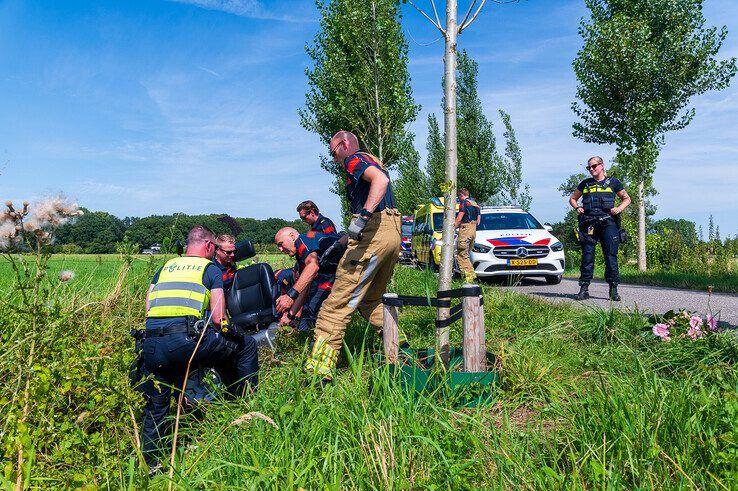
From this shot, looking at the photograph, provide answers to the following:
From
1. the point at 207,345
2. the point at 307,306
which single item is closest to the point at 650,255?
the point at 307,306

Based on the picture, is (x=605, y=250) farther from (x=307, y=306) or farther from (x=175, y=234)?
(x=175, y=234)

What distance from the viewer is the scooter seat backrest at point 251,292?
6113mm

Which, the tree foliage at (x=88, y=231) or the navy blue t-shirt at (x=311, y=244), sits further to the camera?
the navy blue t-shirt at (x=311, y=244)

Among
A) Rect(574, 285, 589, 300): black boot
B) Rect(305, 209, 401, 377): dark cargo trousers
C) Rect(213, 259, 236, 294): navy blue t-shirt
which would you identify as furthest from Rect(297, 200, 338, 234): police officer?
Rect(574, 285, 589, 300): black boot

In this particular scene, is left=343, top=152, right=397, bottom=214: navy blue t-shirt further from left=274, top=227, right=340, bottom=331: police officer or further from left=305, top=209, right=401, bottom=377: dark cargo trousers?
left=274, top=227, right=340, bottom=331: police officer

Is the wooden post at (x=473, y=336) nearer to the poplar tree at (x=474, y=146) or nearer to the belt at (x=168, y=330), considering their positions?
the belt at (x=168, y=330)

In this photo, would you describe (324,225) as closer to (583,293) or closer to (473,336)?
(473,336)

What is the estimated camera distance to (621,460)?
2.15m

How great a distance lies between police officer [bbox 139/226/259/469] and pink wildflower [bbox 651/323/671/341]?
9.37 ft

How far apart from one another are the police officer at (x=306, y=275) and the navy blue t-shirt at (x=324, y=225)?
0.23 meters

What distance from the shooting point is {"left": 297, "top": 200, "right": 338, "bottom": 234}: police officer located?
19.7 feet

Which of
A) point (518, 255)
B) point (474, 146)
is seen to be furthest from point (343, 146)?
point (474, 146)

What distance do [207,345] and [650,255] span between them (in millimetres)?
17640

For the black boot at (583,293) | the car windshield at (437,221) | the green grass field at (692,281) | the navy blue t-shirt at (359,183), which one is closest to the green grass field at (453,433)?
the navy blue t-shirt at (359,183)
